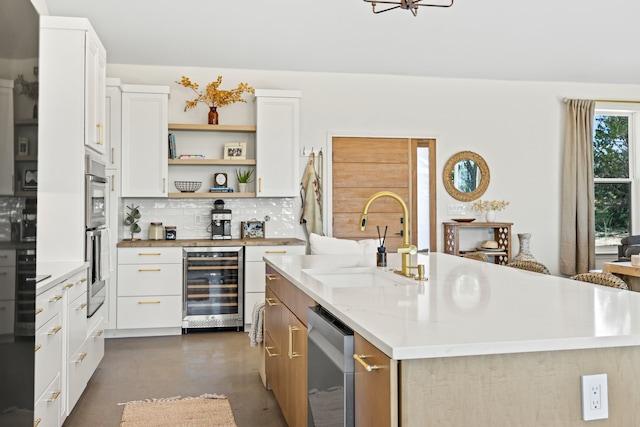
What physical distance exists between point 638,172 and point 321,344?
21.8 ft

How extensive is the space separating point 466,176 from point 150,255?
3.66 m

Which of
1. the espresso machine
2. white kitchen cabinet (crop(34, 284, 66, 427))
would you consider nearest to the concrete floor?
white kitchen cabinet (crop(34, 284, 66, 427))

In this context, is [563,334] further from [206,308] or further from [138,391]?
[206,308]

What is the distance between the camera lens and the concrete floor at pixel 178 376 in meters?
3.38

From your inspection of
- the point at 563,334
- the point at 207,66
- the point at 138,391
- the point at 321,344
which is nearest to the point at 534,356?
the point at 563,334

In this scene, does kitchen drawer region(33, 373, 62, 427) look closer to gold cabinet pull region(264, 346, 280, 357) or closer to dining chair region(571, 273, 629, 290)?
gold cabinet pull region(264, 346, 280, 357)

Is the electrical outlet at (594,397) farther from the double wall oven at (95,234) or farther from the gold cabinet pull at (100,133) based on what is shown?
the gold cabinet pull at (100,133)

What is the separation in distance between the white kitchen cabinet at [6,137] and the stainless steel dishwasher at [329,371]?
0.99 metres

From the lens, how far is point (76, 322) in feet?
10.8

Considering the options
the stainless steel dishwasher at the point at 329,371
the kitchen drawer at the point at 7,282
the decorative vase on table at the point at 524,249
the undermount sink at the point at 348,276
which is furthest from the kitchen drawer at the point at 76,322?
the decorative vase on table at the point at 524,249

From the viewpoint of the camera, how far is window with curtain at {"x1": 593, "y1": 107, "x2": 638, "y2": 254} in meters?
7.18

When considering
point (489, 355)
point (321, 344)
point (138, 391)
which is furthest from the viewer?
point (138, 391)

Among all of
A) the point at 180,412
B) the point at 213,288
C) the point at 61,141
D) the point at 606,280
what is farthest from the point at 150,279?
the point at 606,280

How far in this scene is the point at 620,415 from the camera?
1.47 m
